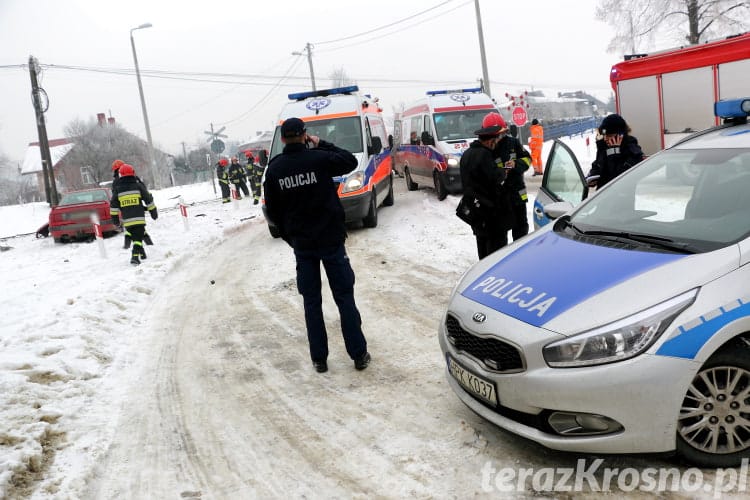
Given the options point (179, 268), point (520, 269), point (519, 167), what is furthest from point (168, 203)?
point (520, 269)

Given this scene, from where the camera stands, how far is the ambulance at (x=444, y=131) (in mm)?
13164

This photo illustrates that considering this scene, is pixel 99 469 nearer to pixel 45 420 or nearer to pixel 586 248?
pixel 45 420

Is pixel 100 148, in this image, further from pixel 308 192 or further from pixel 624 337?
pixel 624 337

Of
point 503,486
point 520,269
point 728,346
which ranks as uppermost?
point 520,269

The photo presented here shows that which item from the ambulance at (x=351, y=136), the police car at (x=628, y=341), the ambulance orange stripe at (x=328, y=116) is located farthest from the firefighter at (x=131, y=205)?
the police car at (x=628, y=341)

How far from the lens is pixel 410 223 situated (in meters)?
11.7

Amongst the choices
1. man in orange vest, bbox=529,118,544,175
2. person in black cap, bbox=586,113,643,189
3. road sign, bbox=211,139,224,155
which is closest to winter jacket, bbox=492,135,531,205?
person in black cap, bbox=586,113,643,189

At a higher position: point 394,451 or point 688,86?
point 688,86

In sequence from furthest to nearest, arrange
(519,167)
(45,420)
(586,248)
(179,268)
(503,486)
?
(179,268) < (519,167) < (45,420) < (586,248) < (503,486)

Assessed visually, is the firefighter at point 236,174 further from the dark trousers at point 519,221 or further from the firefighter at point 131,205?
the dark trousers at point 519,221

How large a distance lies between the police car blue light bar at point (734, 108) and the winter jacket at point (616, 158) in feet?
6.98

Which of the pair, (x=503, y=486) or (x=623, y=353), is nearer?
(x=623, y=353)

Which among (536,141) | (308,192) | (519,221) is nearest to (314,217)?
(308,192)

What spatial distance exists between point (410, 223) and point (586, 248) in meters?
8.15
